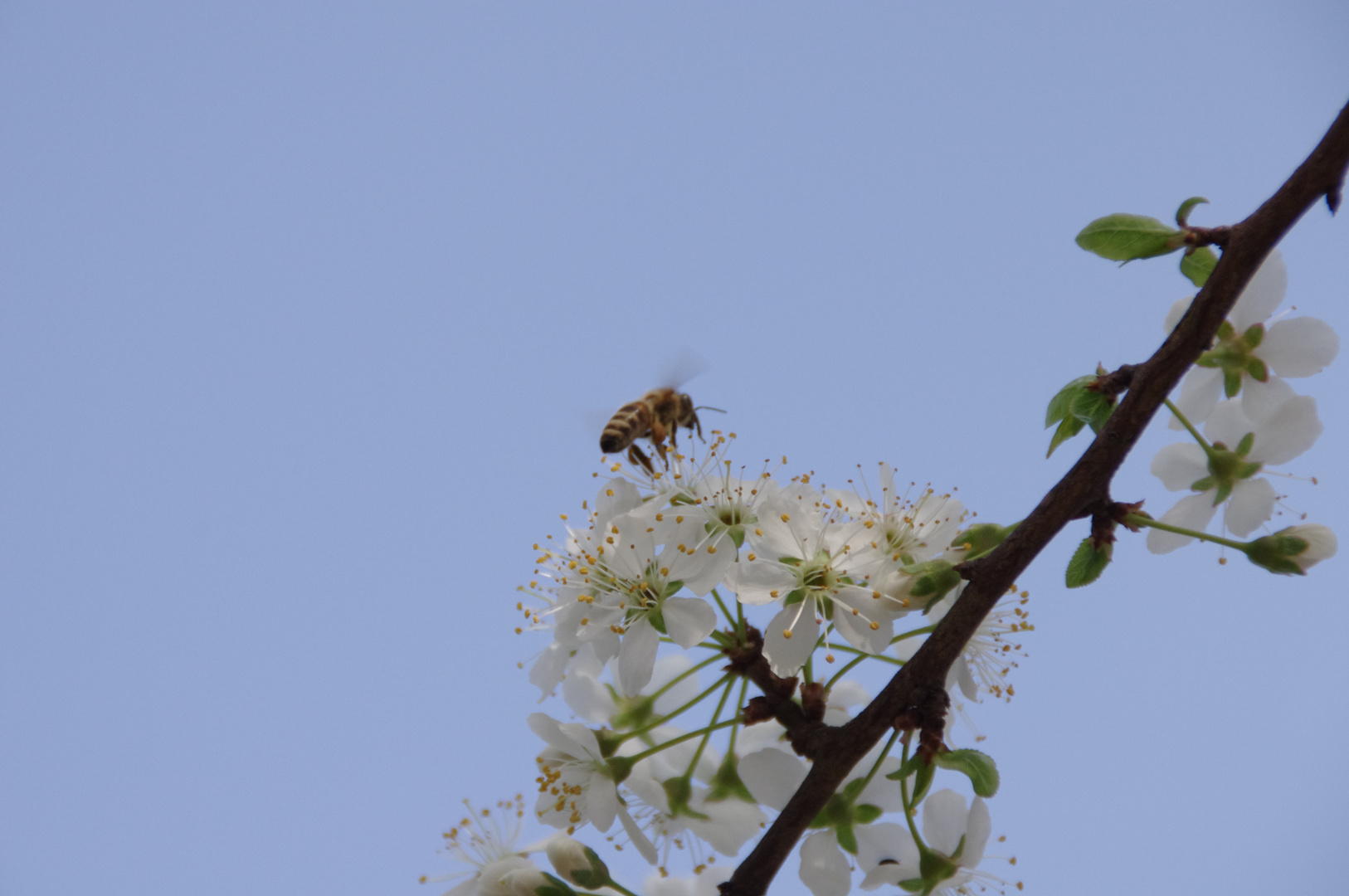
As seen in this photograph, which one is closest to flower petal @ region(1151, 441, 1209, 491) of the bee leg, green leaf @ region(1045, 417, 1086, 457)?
green leaf @ region(1045, 417, 1086, 457)

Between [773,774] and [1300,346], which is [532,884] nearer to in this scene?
[773,774]

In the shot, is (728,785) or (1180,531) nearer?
(1180,531)

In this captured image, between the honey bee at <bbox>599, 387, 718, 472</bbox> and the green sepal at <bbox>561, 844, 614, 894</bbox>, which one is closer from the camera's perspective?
the green sepal at <bbox>561, 844, 614, 894</bbox>

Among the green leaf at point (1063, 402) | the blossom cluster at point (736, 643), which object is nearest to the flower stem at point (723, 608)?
the blossom cluster at point (736, 643)

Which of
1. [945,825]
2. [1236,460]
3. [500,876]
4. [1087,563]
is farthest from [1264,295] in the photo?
[500,876]

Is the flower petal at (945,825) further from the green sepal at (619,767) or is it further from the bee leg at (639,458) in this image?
the bee leg at (639,458)

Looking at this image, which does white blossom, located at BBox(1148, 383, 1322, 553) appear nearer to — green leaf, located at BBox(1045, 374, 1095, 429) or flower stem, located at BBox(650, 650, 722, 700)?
green leaf, located at BBox(1045, 374, 1095, 429)
